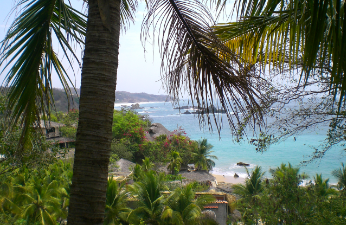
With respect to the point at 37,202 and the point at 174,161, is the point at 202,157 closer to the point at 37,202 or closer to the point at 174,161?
the point at 174,161

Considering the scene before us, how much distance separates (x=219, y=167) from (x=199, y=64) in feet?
140

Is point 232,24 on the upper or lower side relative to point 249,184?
upper

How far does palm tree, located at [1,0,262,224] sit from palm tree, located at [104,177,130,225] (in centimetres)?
1011

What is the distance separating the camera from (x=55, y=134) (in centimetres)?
2819

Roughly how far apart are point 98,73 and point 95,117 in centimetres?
31

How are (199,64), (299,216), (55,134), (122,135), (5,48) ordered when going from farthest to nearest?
(122,135) → (55,134) → (299,216) → (5,48) → (199,64)

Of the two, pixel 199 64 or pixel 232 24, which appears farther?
pixel 232 24

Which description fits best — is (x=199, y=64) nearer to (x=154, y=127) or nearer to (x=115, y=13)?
(x=115, y=13)

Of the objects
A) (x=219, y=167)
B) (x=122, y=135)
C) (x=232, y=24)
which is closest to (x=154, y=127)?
(x=122, y=135)

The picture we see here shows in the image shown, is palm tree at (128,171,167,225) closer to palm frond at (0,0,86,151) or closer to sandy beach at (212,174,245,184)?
palm frond at (0,0,86,151)

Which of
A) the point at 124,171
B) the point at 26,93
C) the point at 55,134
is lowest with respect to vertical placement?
the point at 124,171

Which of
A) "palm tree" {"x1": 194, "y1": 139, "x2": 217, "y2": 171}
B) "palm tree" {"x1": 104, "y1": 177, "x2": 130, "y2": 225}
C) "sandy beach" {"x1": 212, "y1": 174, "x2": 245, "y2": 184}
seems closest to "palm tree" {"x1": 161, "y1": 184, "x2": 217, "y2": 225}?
"palm tree" {"x1": 104, "y1": 177, "x2": 130, "y2": 225}

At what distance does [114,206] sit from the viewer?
12742mm

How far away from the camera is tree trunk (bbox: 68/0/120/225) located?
1.79 meters
